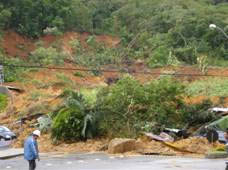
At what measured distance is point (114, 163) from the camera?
24.8 metres

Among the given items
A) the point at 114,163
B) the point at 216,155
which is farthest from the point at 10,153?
the point at 216,155

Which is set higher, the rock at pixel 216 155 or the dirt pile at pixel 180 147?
the rock at pixel 216 155

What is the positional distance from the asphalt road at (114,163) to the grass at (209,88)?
14039 mm

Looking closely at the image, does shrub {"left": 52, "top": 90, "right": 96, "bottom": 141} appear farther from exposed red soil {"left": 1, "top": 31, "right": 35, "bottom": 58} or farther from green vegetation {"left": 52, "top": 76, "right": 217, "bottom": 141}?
exposed red soil {"left": 1, "top": 31, "right": 35, "bottom": 58}

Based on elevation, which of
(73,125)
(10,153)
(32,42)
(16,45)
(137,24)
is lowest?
(10,153)

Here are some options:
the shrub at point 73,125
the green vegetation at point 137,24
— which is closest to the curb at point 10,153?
the shrub at point 73,125

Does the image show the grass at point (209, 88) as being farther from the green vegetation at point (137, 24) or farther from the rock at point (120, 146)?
the green vegetation at point (137, 24)

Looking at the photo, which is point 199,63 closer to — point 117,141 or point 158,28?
point 158,28

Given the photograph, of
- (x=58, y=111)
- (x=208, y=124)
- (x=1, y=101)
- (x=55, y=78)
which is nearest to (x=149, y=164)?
(x=208, y=124)

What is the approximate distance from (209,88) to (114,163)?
18.8m

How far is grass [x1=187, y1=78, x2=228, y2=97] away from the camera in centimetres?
4103

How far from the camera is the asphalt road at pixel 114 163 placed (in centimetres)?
2227

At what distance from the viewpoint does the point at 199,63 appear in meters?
58.1

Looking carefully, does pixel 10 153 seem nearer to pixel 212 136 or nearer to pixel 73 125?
pixel 73 125
